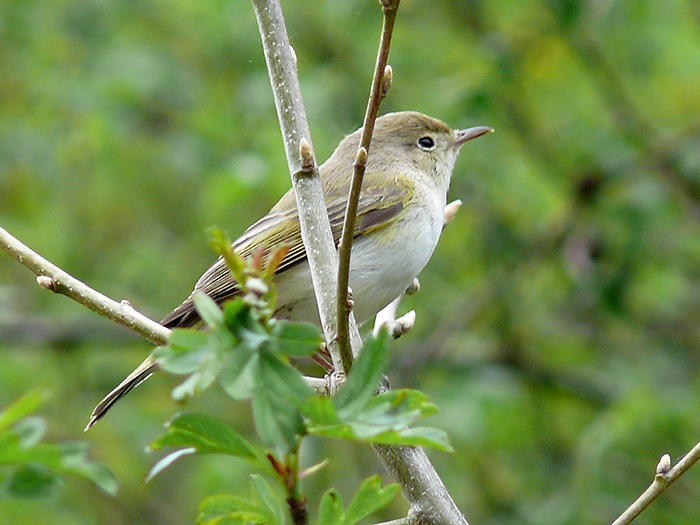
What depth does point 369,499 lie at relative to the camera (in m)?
1.70

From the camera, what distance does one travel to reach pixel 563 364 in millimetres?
7074

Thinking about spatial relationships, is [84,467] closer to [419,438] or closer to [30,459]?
[30,459]

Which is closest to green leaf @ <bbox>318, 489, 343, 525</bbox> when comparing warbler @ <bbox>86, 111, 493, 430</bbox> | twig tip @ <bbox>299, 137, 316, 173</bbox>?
twig tip @ <bbox>299, 137, 316, 173</bbox>

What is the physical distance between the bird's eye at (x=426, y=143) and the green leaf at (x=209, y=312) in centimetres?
360

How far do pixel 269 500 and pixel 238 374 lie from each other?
18.7 inches

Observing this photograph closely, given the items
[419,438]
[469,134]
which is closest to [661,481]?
[419,438]

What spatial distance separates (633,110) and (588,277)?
1.22 m

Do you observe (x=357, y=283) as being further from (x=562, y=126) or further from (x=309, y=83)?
(x=562, y=126)

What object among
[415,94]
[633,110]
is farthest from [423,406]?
[633,110]

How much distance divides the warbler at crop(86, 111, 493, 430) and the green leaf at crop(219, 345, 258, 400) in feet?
6.82

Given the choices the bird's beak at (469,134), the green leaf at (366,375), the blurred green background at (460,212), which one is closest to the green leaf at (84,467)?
the green leaf at (366,375)

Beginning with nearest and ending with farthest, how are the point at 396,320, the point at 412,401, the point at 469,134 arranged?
1. the point at 412,401
2. the point at 396,320
3. the point at 469,134

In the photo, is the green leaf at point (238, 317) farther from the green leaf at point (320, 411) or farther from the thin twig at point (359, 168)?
the thin twig at point (359, 168)

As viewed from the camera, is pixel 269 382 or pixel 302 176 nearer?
pixel 269 382
